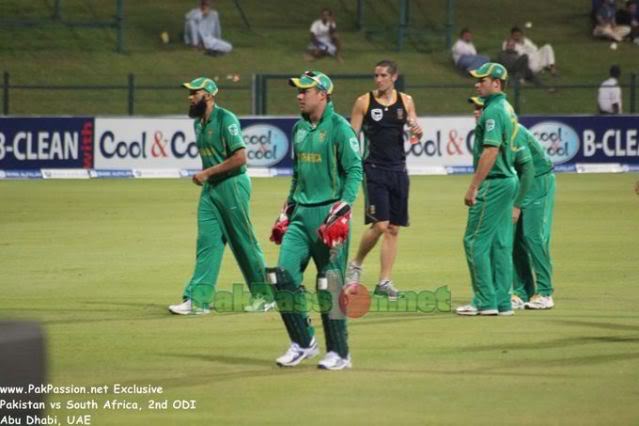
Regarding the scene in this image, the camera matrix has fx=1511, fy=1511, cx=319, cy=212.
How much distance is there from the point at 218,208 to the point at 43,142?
657 inches

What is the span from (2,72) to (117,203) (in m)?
11.7

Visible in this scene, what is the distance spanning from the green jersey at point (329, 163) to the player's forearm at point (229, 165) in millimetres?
2648

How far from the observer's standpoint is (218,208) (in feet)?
44.1

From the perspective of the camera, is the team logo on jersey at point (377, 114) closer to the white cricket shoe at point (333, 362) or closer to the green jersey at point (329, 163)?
the green jersey at point (329, 163)

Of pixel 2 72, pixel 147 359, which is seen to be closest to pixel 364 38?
pixel 2 72

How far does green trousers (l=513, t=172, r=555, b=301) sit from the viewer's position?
13914 millimetres

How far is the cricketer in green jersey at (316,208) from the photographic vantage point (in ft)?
34.4

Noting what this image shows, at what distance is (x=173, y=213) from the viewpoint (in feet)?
76.2

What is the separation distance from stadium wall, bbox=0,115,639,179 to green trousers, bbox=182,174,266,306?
16.5 m

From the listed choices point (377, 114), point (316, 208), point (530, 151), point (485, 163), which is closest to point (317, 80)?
point (316, 208)

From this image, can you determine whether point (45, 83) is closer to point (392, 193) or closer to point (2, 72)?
point (2, 72)

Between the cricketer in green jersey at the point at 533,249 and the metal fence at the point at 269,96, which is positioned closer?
the cricketer in green jersey at the point at 533,249

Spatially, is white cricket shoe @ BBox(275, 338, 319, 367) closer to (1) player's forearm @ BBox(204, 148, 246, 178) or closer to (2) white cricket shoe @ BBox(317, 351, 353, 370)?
(2) white cricket shoe @ BBox(317, 351, 353, 370)

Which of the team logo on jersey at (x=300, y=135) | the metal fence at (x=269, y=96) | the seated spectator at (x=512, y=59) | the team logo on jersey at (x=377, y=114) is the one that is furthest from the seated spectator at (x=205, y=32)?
the team logo on jersey at (x=300, y=135)
